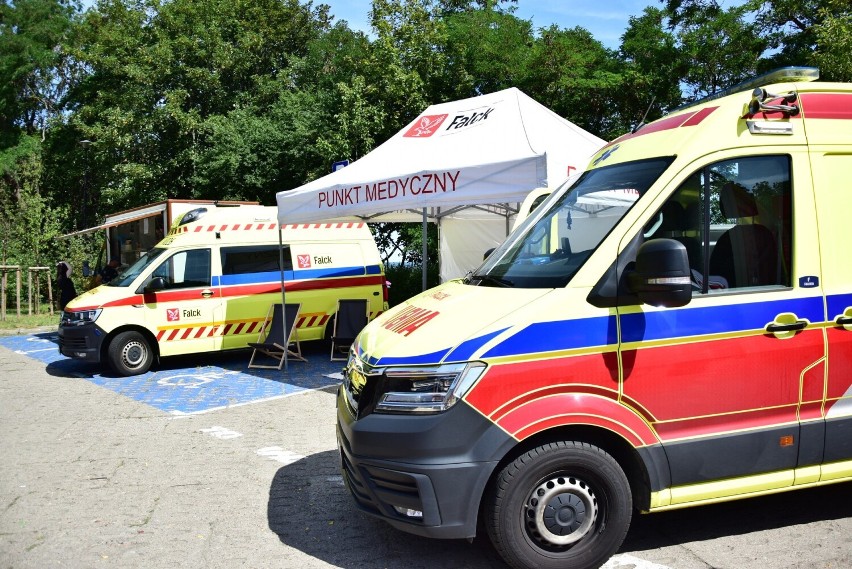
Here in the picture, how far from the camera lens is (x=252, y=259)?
39.3 feet

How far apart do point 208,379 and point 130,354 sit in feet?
4.94

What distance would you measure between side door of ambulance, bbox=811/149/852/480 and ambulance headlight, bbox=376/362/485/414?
197 centimetres

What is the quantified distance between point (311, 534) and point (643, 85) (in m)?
15.4

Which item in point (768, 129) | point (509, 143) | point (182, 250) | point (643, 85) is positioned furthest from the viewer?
point (643, 85)

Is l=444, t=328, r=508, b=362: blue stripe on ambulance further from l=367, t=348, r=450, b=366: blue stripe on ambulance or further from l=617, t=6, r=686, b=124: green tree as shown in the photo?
l=617, t=6, r=686, b=124: green tree

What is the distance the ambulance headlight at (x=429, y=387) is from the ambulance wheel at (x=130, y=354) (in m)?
8.42

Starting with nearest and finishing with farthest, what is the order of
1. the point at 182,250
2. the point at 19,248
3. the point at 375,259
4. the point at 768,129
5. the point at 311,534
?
the point at 768,129 → the point at 311,534 → the point at 182,250 → the point at 375,259 → the point at 19,248

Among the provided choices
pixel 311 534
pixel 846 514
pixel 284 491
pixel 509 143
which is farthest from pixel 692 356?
pixel 509 143

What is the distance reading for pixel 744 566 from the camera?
3848mm

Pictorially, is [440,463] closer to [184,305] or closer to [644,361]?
[644,361]

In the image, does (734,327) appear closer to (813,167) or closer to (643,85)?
(813,167)

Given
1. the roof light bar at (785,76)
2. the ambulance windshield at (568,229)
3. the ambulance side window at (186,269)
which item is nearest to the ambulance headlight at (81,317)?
the ambulance side window at (186,269)

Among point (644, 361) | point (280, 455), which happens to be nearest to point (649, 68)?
point (280, 455)

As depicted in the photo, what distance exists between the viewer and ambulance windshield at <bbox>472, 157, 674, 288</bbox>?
3840 mm
